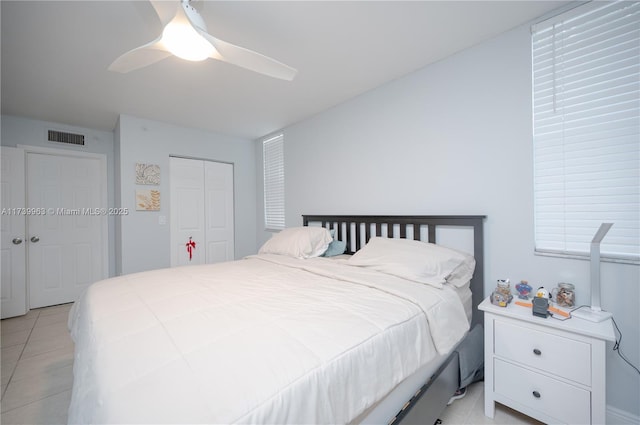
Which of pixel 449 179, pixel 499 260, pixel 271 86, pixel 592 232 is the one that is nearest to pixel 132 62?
pixel 271 86

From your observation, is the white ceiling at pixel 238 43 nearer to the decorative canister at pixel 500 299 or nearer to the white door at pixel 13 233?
the white door at pixel 13 233

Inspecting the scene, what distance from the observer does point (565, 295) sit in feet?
4.78

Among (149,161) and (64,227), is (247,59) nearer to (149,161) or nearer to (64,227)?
(149,161)

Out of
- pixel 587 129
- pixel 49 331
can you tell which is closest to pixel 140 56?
pixel 587 129

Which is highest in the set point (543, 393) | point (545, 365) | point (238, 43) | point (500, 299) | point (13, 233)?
point (238, 43)

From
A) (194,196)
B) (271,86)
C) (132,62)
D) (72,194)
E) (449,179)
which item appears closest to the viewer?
(132,62)

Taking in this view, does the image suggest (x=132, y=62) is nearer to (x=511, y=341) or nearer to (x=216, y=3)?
(x=216, y=3)

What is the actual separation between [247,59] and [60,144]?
359cm

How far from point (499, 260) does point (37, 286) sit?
5163 mm

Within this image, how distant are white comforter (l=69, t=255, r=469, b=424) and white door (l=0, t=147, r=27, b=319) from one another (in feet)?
8.83

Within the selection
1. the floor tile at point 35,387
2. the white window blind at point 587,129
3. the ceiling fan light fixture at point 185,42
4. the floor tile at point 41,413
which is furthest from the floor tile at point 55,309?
the white window blind at point 587,129

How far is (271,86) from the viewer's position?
2523 mm

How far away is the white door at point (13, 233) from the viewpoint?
119 inches

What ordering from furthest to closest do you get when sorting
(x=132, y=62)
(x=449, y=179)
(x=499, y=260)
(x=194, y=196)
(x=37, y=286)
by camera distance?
(x=194, y=196)
(x=37, y=286)
(x=449, y=179)
(x=499, y=260)
(x=132, y=62)
